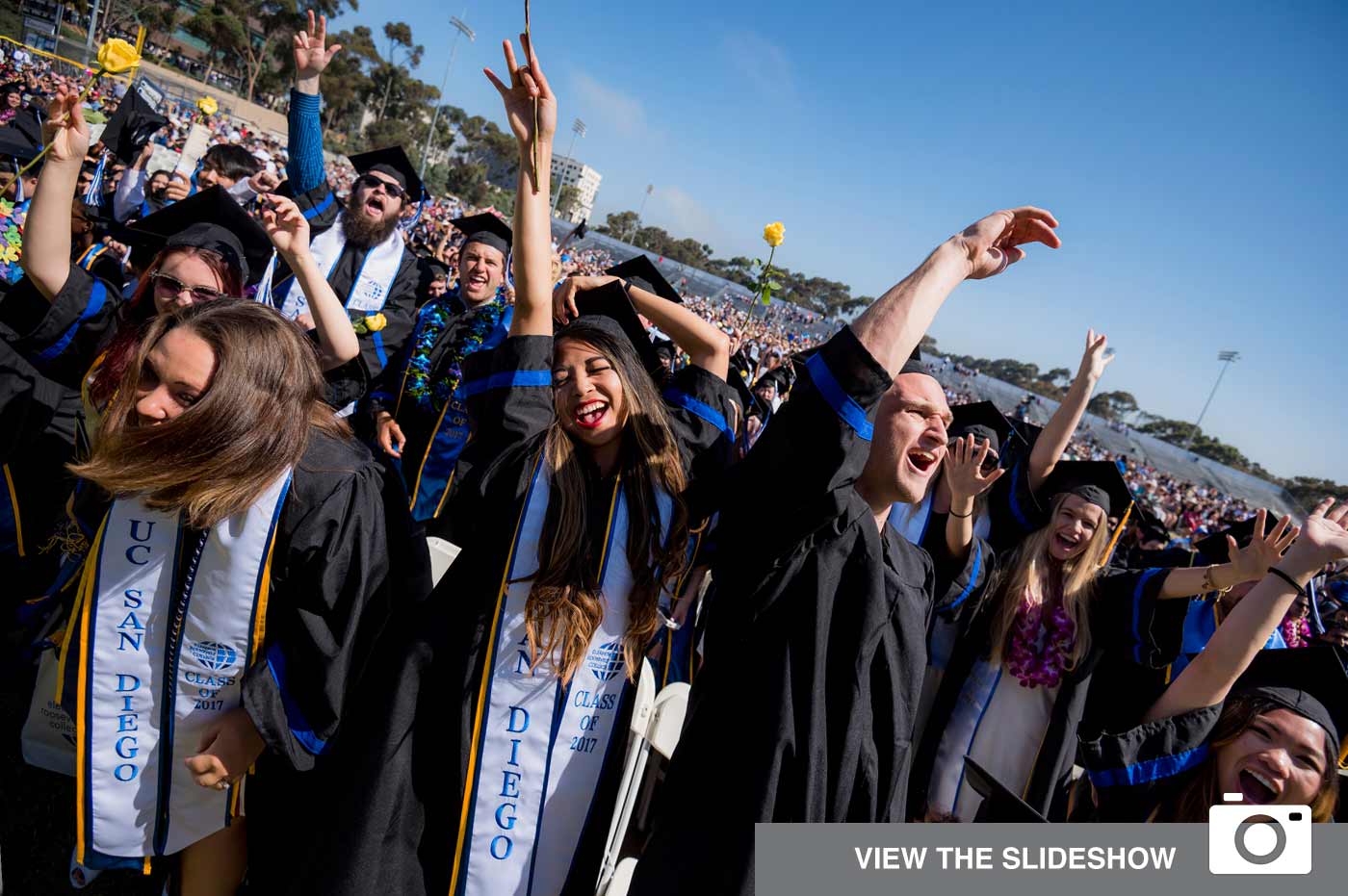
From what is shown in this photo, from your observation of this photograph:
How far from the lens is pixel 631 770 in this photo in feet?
6.21

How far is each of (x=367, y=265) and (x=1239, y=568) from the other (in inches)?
183

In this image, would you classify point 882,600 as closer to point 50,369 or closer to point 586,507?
point 586,507

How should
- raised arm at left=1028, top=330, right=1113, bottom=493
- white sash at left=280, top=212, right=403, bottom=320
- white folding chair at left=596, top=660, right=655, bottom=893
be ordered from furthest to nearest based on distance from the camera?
white sash at left=280, top=212, right=403, bottom=320, raised arm at left=1028, top=330, right=1113, bottom=493, white folding chair at left=596, top=660, right=655, bottom=893

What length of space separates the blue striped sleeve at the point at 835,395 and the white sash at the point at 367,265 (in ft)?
12.0

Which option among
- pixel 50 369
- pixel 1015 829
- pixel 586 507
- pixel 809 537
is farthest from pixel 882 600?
pixel 50 369

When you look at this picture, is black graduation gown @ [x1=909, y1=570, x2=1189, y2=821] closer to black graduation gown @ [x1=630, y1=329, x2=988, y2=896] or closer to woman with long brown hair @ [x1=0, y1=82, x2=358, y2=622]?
black graduation gown @ [x1=630, y1=329, x2=988, y2=896]

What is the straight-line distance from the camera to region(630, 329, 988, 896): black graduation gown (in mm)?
1604

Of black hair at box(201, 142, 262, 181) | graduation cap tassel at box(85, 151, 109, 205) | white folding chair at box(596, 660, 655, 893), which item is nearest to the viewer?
white folding chair at box(596, 660, 655, 893)

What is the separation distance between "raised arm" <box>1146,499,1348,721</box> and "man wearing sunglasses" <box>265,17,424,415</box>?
379 cm

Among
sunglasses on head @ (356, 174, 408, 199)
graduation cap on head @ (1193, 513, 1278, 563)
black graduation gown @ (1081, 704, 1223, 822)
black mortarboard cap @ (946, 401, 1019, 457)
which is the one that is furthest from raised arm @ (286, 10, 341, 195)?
graduation cap on head @ (1193, 513, 1278, 563)

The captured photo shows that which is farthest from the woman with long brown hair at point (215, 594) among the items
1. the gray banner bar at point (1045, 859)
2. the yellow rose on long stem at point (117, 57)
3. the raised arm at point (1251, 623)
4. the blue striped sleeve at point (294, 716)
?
the raised arm at point (1251, 623)

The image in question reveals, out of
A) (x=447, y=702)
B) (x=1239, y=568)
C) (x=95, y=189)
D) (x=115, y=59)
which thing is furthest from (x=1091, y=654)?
(x=95, y=189)

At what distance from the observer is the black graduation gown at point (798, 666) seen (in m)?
1.60

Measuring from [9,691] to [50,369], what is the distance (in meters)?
1.76
